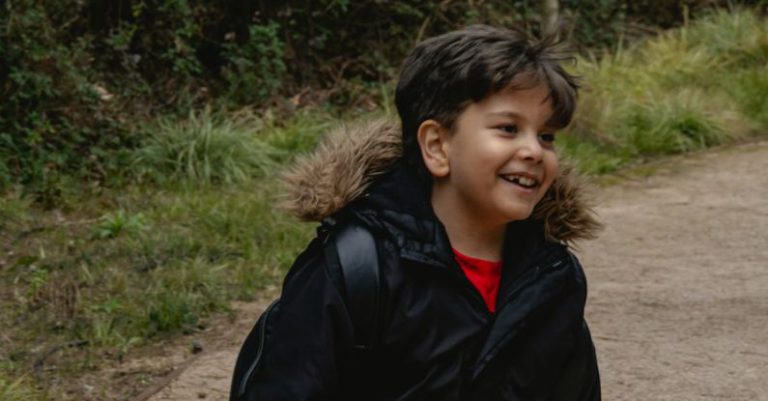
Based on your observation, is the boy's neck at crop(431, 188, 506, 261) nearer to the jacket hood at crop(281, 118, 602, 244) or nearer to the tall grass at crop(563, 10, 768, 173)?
the jacket hood at crop(281, 118, 602, 244)

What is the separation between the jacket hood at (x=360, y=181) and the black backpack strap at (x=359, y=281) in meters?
0.18

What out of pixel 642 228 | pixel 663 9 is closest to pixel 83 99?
pixel 642 228

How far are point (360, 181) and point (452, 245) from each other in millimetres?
242

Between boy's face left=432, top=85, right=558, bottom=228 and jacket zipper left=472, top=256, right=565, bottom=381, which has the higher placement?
boy's face left=432, top=85, right=558, bottom=228

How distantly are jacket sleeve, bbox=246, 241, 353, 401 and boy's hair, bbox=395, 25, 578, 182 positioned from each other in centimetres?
44

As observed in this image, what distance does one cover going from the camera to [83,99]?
8180mm

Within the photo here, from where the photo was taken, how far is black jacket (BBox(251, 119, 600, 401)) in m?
2.71

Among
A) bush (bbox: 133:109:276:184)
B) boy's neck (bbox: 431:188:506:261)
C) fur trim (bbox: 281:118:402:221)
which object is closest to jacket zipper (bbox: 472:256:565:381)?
boy's neck (bbox: 431:188:506:261)

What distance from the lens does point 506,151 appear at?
111 inches

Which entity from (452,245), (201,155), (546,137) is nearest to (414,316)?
(452,245)

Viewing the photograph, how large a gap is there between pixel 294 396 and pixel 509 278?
1.78 ft

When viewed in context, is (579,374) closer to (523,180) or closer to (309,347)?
(523,180)

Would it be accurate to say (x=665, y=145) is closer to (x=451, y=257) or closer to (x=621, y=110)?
(x=621, y=110)

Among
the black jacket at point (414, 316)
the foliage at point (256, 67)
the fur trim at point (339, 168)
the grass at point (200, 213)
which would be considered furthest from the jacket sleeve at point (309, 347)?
the foliage at point (256, 67)
